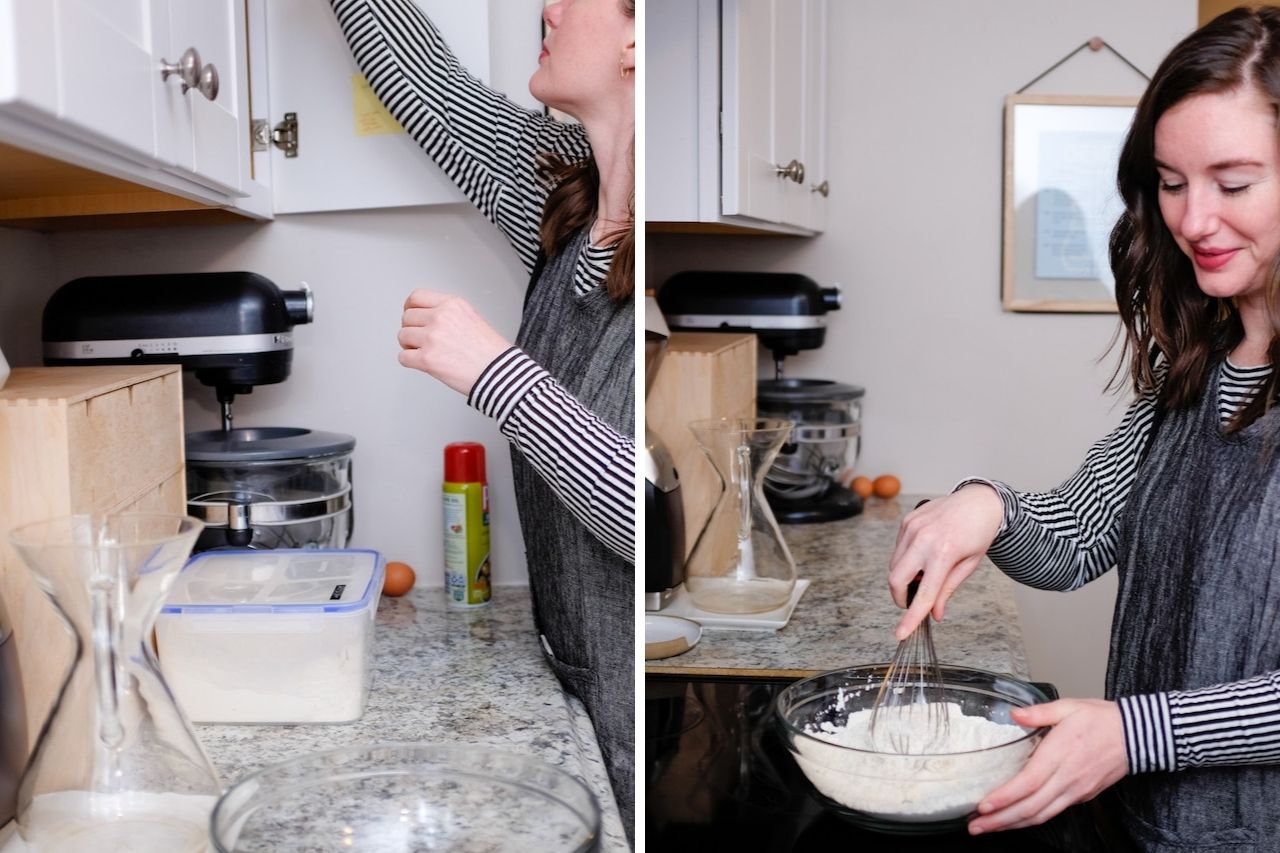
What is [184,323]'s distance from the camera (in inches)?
21.0

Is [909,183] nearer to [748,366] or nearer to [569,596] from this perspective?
[748,366]

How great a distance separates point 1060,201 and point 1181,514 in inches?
8.5

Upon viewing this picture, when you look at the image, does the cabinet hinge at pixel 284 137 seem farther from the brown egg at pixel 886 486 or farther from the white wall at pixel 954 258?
the brown egg at pixel 886 486

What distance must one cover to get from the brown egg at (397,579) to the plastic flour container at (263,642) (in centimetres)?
6

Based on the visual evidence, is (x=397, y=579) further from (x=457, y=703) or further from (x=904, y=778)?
(x=904, y=778)

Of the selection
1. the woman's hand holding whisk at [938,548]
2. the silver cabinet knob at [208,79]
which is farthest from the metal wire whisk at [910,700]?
the silver cabinet knob at [208,79]

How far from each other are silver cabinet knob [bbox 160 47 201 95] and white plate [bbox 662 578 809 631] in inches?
15.0

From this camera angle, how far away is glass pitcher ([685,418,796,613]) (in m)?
0.66

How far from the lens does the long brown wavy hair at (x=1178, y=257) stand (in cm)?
55

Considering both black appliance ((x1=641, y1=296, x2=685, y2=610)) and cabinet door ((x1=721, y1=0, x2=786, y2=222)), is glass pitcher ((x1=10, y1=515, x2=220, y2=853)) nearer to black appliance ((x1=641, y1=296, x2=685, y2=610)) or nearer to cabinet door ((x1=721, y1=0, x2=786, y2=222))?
black appliance ((x1=641, y1=296, x2=685, y2=610))

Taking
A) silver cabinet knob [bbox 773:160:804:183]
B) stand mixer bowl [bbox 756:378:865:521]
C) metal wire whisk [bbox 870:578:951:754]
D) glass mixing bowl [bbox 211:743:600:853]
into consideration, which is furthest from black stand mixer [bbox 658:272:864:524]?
glass mixing bowl [bbox 211:743:600:853]

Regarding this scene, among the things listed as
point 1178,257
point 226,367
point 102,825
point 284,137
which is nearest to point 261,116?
point 284,137

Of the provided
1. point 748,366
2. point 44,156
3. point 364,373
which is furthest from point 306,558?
point 748,366

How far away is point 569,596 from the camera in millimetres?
546
